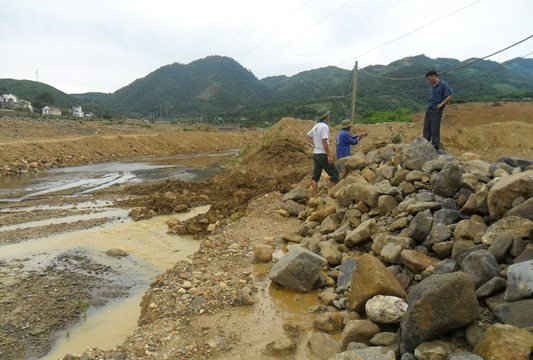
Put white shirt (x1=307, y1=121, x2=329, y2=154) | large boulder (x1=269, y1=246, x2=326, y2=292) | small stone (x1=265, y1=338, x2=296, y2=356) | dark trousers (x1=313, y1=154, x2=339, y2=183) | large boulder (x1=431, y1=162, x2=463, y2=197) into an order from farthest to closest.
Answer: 1. dark trousers (x1=313, y1=154, x2=339, y2=183)
2. white shirt (x1=307, y1=121, x2=329, y2=154)
3. large boulder (x1=431, y1=162, x2=463, y2=197)
4. large boulder (x1=269, y1=246, x2=326, y2=292)
5. small stone (x1=265, y1=338, x2=296, y2=356)

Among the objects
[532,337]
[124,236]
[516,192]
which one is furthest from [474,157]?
[124,236]

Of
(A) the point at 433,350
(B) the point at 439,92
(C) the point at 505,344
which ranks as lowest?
(A) the point at 433,350

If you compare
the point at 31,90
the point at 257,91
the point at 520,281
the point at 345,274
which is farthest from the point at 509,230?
the point at 257,91

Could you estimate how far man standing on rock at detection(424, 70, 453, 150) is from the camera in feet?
22.7

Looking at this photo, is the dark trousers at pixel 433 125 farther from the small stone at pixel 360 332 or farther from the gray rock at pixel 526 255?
the small stone at pixel 360 332

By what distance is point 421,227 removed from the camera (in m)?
4.98

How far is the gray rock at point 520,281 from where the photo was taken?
311 cm

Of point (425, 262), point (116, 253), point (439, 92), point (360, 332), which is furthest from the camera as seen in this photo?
point (116, 253)

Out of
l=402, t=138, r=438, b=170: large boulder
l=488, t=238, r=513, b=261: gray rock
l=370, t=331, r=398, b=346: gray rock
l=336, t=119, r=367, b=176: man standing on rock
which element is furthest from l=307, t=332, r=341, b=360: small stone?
l=336, t=119, r=367, b=176: man standing on rock

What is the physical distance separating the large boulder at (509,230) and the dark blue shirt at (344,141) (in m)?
4.64

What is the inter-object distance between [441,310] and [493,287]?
2.39ft

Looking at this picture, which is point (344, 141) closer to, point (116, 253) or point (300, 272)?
point (300, 272)

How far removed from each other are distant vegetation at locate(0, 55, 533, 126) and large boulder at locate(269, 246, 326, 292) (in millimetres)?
37433

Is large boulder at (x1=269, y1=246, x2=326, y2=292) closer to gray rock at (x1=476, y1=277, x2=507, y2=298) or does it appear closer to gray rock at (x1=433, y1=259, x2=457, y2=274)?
gray rock at (x1=433, y1=259, x2=457, y2=274)
